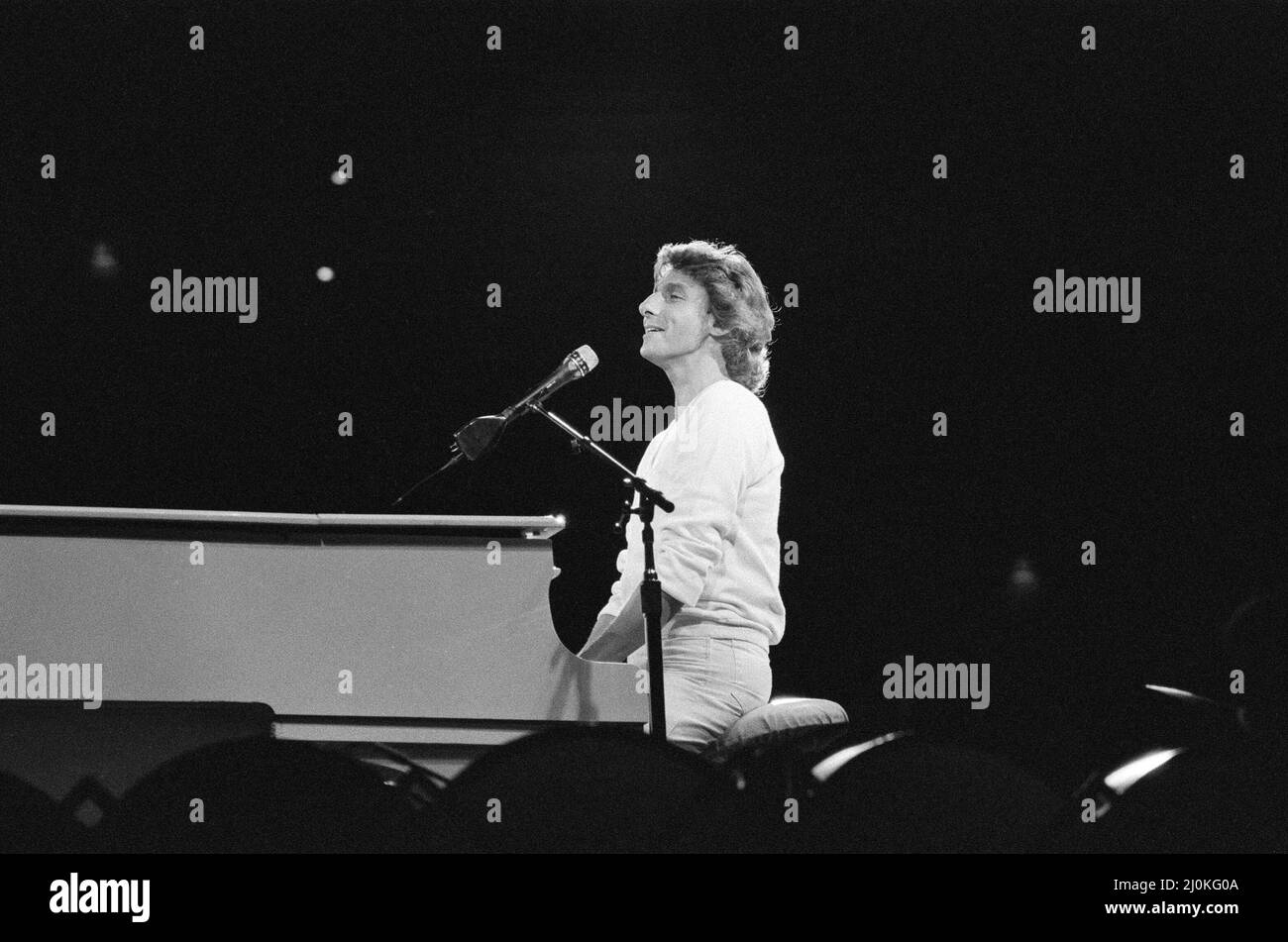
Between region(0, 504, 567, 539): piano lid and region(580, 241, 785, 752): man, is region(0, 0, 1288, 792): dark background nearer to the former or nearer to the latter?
region(580, 241, 785, 752): man

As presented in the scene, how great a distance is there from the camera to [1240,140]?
12.7 ft

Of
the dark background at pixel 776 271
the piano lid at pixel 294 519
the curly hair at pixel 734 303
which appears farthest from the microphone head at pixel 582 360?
the dark background at pixel 776 271

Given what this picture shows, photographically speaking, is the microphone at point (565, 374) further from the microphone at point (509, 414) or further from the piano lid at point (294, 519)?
the piano lid at point (294, 519)

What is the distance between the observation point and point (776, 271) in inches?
157

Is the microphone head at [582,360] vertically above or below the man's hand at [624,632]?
above

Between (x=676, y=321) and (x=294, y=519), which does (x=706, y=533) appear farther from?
(x=294, y=519)

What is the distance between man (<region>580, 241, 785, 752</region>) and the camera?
3104 mm

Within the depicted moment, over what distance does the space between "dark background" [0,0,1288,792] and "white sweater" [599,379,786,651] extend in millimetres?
609

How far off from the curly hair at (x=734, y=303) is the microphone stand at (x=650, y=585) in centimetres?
54

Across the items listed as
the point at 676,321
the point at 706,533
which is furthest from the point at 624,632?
the point at 676,321

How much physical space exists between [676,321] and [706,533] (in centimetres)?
58

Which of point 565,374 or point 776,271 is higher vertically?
point 776,271

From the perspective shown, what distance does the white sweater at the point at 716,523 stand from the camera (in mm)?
3123

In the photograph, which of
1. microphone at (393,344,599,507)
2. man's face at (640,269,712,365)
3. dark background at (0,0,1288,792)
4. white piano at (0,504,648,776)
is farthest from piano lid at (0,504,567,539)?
dark background at (0,0,1288,792)
